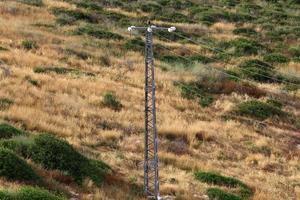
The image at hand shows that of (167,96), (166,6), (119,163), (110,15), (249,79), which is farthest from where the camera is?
(166,6)

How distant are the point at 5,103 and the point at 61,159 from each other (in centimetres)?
579

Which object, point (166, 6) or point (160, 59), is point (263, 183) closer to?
point (160, 59)

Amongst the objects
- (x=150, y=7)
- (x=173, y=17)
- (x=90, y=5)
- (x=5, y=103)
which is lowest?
(x=173, y=17)

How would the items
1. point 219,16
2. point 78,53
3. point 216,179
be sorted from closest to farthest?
point 216,179, point 78,53, point 219,16

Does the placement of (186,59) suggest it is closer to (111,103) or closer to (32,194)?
(111,103)

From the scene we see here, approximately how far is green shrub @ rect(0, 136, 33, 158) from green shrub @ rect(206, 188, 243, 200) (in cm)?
474

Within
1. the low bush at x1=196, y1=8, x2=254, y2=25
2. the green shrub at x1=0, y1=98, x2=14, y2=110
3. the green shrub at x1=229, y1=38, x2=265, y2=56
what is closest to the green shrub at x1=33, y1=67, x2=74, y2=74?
the green shrub at x1=0, y1=98, x2=14, y2=110

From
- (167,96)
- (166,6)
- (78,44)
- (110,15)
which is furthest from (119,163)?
(166,6)

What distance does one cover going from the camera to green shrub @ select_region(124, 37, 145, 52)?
33062 mm

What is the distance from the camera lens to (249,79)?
30.5 meters

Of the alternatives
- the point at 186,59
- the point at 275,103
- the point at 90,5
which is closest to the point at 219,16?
the point at 90,5

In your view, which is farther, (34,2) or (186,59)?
(34,2)

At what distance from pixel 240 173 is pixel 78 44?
54.3 feet

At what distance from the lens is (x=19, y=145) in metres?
12.5
